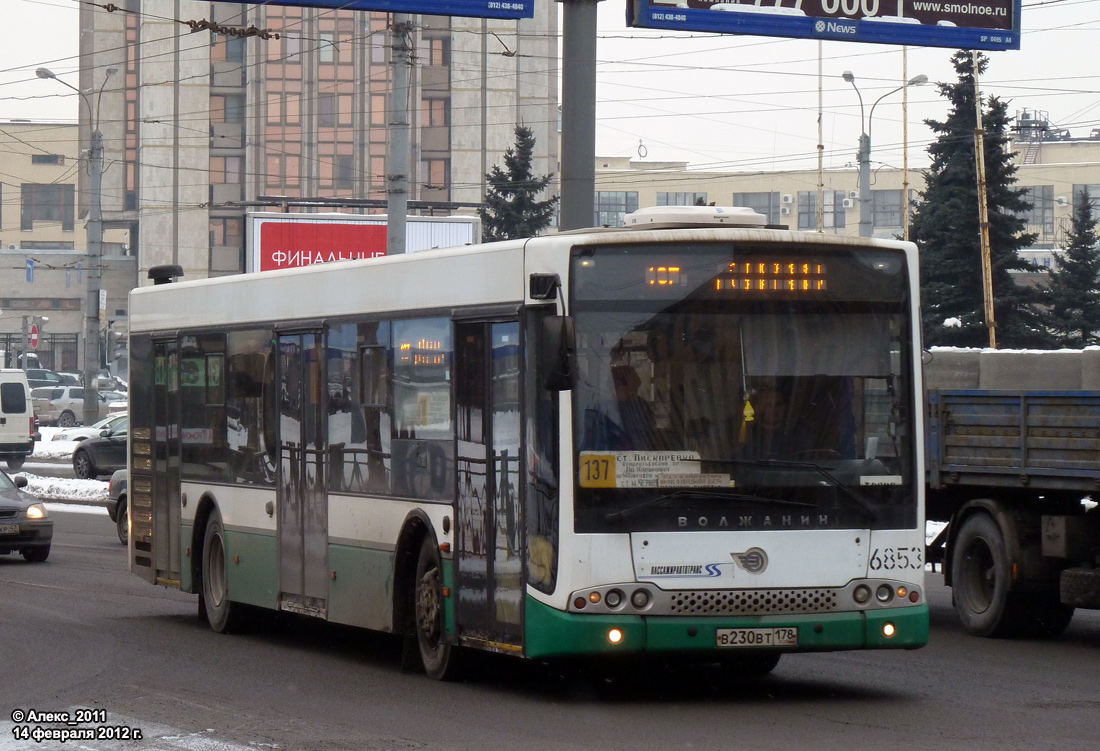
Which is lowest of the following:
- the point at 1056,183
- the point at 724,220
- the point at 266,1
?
the point at 724,220

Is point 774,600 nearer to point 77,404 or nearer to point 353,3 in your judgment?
point 353,3

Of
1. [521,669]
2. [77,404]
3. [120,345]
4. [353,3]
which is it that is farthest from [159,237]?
[521,669]

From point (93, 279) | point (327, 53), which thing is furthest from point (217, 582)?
point (327, 53)

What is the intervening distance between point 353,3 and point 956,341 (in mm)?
31170

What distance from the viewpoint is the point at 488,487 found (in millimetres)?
9961

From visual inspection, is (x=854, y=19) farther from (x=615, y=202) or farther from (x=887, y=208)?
(x=615, y=202)

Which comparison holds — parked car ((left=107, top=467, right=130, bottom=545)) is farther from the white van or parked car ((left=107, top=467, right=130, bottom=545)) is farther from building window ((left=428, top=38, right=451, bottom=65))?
building window ((left=428, top=38, right=451, bottom=65))

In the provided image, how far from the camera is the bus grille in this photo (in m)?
9.30

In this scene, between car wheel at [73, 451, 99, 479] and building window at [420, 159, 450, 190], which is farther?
building window at [420, 159, 450, 190]

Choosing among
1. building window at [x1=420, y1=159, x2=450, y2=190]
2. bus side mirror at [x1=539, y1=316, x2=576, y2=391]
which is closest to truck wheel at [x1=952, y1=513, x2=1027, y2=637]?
bus side mirror at [x1=539, y1=316, x2=576, y2=391]

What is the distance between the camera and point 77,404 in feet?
228

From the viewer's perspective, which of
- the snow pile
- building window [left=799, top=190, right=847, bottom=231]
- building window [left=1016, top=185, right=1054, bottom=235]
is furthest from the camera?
building window [left=799, top=190, right=847, bottom=231]

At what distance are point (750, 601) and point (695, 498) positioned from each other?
0.64 m

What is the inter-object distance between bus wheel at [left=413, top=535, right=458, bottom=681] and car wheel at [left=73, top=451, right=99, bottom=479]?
29120mm
